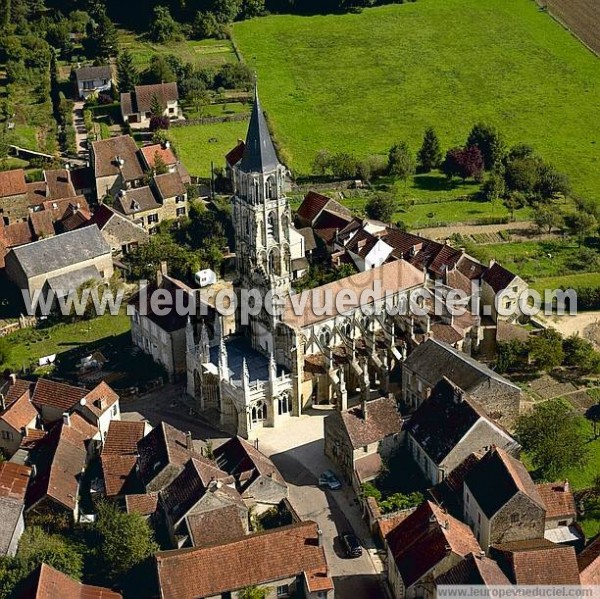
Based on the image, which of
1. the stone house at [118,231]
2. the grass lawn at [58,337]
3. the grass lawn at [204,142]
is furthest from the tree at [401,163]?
the grass lawn at [58,337]

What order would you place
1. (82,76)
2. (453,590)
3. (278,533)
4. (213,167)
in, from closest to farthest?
(453,590) → (278,533) → (213,167) → (82,76)

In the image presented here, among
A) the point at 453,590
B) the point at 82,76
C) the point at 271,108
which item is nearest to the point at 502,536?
the point at 453,590

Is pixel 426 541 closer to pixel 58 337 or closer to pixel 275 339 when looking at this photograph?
pixel 275 339

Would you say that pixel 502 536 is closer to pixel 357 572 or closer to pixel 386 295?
pixel 357 572

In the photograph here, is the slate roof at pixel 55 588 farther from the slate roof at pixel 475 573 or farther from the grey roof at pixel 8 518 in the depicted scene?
the slate roof at pixel 475 573

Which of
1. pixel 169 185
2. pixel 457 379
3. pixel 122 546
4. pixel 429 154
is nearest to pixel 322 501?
pixel 457 379

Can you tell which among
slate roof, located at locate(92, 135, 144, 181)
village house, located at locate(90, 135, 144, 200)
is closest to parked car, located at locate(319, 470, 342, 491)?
village house, located at locate(90, 135, 144, 200)
